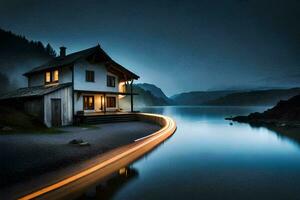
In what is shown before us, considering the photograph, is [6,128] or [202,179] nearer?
[202,179]

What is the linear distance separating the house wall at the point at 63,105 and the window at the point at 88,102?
2671 millimetres

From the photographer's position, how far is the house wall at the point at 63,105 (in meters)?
18.1

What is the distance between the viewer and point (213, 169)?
8766 mm

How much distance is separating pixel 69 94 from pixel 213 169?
656 inches

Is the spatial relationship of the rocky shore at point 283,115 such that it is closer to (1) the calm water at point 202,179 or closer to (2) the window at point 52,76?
(1) the calm water at point 202,179

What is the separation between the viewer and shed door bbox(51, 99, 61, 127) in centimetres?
1861

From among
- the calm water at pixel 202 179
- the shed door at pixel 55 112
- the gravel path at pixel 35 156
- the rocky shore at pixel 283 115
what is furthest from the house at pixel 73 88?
the rocky shore at pixel 283 115

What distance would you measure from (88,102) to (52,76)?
17.6 ft

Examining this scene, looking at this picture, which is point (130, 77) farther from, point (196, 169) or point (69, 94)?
point (196, 169)

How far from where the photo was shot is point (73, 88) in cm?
2092

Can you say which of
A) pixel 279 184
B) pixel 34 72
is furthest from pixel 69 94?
pixel 279 184

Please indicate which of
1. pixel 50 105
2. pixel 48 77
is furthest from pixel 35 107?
pixel 48 77

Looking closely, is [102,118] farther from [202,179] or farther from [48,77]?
[202,179]

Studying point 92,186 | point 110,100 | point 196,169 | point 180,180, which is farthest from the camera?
point 110,100
